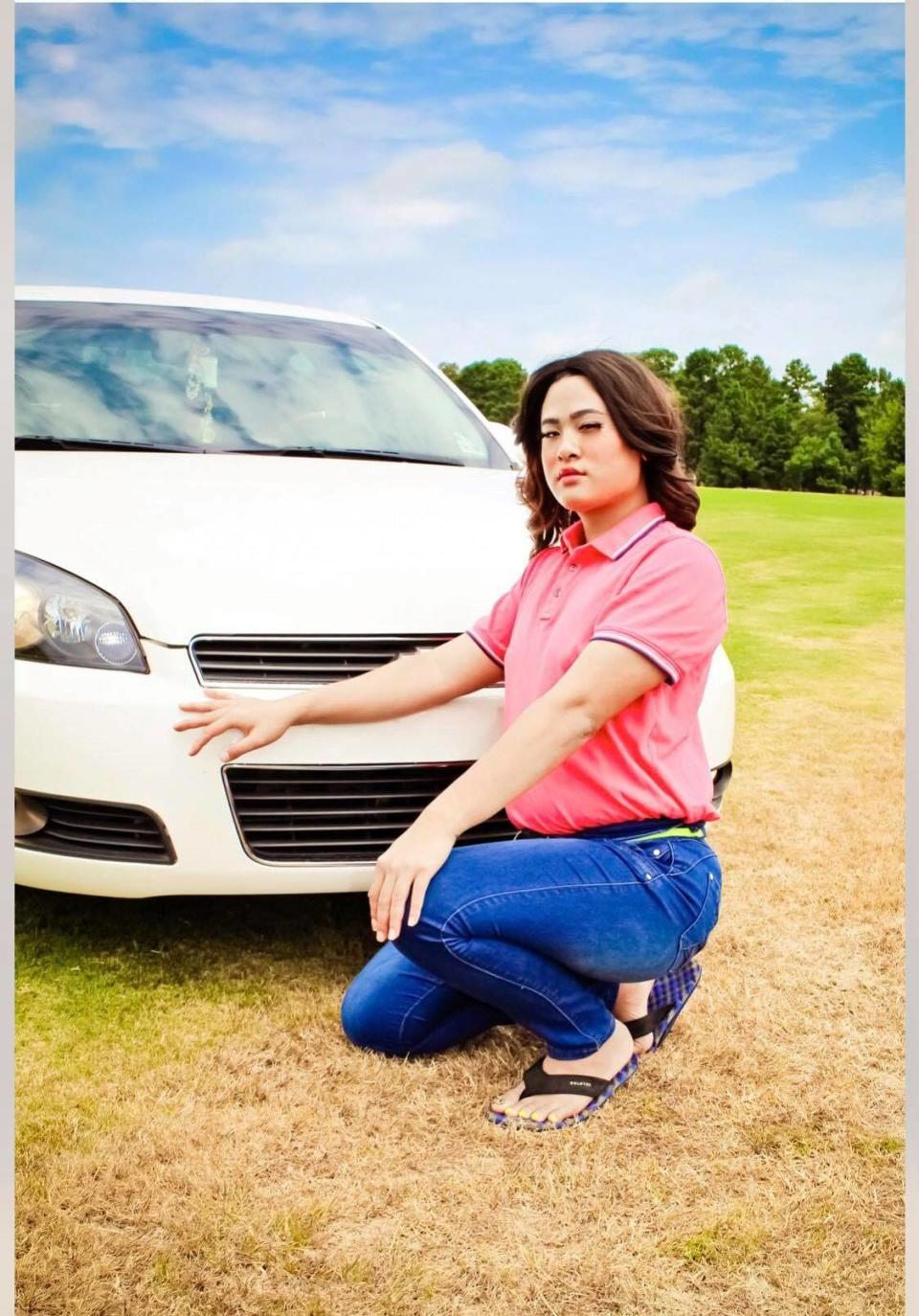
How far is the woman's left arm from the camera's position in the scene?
1.98m

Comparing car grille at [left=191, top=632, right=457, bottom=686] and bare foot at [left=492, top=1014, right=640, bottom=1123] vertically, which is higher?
car grille at [left=191, top=632, right=457, bottom=686]

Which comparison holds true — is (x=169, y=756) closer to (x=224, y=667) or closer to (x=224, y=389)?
(x=224, y=667)

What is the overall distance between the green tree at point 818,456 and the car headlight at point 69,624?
16.2 meters

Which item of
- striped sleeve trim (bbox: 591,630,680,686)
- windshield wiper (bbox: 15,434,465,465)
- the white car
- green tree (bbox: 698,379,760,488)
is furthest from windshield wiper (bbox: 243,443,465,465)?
green tree (bbox: 698,379,760,488)

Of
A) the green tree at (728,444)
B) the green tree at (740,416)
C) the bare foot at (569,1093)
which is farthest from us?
the green tree at (728,444)

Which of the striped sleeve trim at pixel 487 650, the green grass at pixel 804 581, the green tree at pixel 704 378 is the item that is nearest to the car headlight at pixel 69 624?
the striped sleeve trim at pixel 487 650

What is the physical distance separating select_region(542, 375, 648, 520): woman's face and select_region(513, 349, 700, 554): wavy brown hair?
0.02m

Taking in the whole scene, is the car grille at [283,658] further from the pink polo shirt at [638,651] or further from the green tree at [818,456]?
the green tree at [818,456]

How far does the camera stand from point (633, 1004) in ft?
7.52

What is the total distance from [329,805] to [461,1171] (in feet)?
2.31

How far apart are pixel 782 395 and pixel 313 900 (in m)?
16.9

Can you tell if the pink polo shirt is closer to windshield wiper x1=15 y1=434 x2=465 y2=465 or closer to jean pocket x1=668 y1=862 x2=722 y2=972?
jean pocket x1=668 y1=862 x2=722 y2=972

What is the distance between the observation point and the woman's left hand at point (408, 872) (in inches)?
77.4

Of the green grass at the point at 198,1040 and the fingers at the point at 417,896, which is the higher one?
the fingers at the point at 417,896
